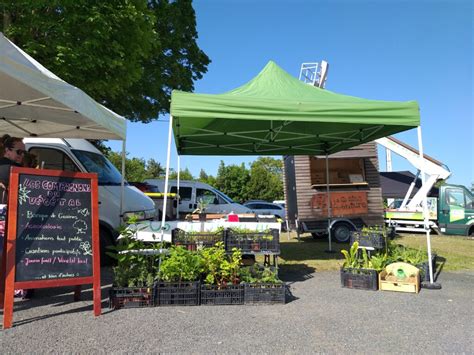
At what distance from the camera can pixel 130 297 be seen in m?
4.59

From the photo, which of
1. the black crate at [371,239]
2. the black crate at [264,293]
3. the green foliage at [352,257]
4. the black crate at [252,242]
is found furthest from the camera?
the black crate at [371,239]

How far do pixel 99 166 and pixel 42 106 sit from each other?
8.08 ft

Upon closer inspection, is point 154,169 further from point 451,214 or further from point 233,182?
point 451,214

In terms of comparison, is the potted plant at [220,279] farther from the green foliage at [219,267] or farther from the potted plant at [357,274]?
the potted plant at [357,274]

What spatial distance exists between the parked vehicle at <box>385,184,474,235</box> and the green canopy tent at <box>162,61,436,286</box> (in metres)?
8.52

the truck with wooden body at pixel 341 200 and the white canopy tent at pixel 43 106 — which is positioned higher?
the white canopy tent at pixel 43 106

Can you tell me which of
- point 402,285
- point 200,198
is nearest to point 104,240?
point 402,285

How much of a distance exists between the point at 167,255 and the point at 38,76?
2.61 meters

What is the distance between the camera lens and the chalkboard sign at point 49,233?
3.97 metres

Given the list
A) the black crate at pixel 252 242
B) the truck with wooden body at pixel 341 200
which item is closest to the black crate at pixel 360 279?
the black crate at pixel 252 242

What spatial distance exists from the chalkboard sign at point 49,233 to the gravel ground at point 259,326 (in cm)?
40

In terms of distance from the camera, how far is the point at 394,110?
5688 millimetres

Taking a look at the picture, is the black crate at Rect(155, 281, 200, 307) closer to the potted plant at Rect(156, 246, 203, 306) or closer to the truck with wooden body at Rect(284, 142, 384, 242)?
the potted plant at Rect(156, 246, 203, 306)

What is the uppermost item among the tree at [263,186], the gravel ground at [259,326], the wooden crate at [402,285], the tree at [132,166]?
the tree at [132,166]
